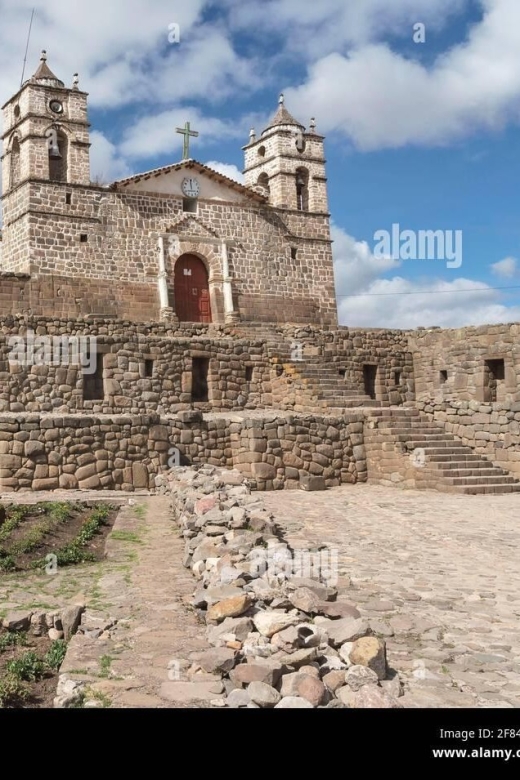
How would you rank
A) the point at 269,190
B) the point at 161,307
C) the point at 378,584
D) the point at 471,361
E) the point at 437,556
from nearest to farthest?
1. the point at 378,584
2. the point at 437,556
3. the point at 471,361
4. the point at 161,307
5. the point at 269,190

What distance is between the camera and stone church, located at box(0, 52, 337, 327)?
24484 millimetres

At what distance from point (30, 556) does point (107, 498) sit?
4032mm

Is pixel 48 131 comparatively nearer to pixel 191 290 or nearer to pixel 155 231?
pixel 155 231

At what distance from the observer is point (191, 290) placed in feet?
88.0

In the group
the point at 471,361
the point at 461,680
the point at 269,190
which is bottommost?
the point at 461,680

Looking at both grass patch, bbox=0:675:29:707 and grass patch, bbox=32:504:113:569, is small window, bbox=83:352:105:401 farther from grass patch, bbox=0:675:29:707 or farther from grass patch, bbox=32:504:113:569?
grass patch, bbox=0:675:29:707

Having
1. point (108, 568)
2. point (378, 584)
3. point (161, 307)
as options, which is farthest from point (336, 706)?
point (161, 307)

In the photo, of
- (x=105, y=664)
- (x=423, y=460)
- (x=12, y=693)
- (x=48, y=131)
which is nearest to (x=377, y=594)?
(x=105, y=664)

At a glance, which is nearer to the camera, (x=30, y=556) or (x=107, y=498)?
(x=30, y=556)

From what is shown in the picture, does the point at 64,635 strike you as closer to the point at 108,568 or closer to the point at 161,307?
the point at 108,568

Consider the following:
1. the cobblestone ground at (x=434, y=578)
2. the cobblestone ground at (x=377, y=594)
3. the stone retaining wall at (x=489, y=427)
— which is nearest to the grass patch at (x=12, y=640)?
the cobblestone ground at (x=377, y=594)

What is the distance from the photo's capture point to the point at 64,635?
580cm

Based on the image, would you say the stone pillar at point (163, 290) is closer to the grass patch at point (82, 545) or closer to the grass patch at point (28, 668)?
the grass patch at point (82, 545)

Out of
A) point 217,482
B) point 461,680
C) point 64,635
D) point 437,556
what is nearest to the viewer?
point 461,680
